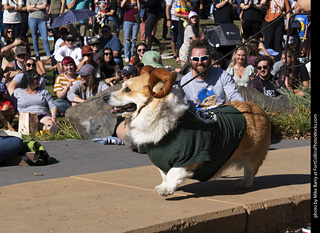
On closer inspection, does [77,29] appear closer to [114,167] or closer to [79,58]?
[79,58]

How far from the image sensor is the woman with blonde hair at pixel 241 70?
1192 cm

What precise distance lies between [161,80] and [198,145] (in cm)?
64

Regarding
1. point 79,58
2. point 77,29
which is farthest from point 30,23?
point 79,58

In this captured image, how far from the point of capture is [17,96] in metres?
11.1

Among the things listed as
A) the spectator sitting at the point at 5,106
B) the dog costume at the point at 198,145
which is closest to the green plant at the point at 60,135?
the spectator sitting at the point at 5,106

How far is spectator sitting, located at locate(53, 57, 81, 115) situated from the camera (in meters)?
11.9

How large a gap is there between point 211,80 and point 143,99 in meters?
3.16

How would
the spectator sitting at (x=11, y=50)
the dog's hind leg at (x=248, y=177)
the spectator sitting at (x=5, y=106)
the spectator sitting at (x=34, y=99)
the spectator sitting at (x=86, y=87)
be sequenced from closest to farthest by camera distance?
the dog's hind leg at (x=248, y=177), the spectator sitting at (x=5, y=106), the spectator sitting at (x=34, y=99), the spectator sitting at (x=86, y=87), the spectator sitting at (x=11, y=50)

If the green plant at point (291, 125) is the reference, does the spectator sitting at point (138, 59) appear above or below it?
above

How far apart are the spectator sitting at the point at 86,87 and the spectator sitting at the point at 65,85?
638 mm

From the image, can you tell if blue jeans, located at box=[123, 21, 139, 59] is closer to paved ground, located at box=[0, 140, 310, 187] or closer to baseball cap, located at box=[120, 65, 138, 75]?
baseball cap, located at box=[120, 65, 138, 75]

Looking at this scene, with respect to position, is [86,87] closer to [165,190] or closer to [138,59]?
[138,59]

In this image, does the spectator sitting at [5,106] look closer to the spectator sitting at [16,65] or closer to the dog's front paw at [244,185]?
the spectator sitting at [16,65]

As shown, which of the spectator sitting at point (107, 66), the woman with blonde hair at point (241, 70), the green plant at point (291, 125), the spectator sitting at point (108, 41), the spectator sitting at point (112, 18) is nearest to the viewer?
the green plant at point (291, 125)
